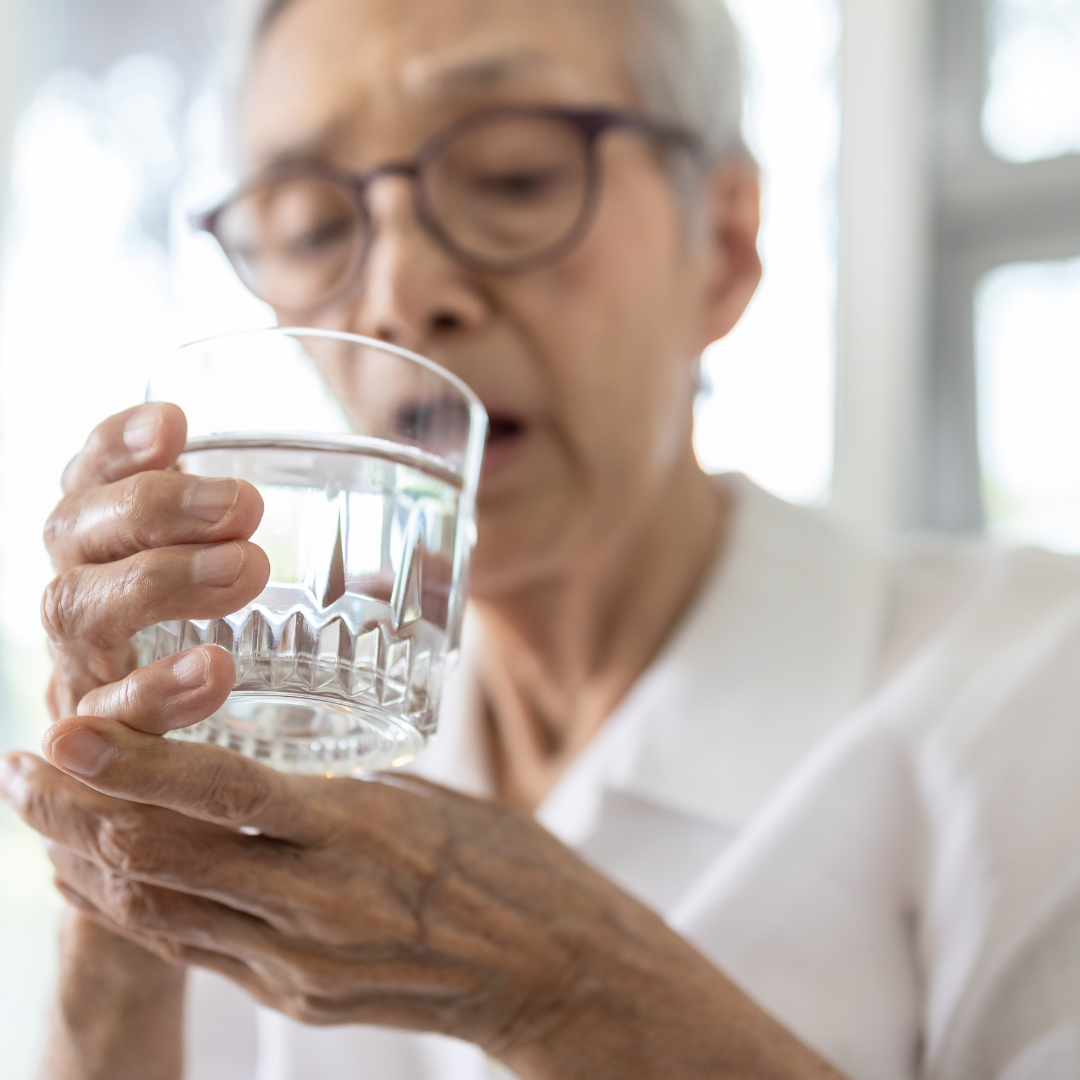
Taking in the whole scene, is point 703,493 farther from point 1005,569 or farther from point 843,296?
point 843,296

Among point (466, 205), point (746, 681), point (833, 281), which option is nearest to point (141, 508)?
point (466, 205)

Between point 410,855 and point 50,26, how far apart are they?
2.47 meters

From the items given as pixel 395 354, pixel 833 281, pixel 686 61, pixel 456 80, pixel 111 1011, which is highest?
pixel 833 281

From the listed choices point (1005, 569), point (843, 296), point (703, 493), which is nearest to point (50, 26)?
point (843, 296)

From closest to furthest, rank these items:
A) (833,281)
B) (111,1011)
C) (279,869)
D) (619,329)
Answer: (279,869) < (111,1011) < (619,329) < (833,281)

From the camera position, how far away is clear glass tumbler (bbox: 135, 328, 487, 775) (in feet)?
1.79

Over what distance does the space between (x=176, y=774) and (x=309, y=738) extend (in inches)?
6.5

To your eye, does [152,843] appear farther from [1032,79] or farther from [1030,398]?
[1032,79]

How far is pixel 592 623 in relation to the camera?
127 centimetres

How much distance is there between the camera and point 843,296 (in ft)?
7.36

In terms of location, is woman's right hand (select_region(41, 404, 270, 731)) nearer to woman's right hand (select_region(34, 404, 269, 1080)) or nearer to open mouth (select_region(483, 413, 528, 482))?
woman's right hand (select_region(34, 404, 269, 1080))

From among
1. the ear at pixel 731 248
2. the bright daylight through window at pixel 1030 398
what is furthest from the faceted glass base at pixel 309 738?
the bright daylight through window at pixel 1030 398

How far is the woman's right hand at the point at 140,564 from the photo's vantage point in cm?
49

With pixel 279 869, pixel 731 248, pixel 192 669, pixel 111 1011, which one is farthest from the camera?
pixel 731 248
